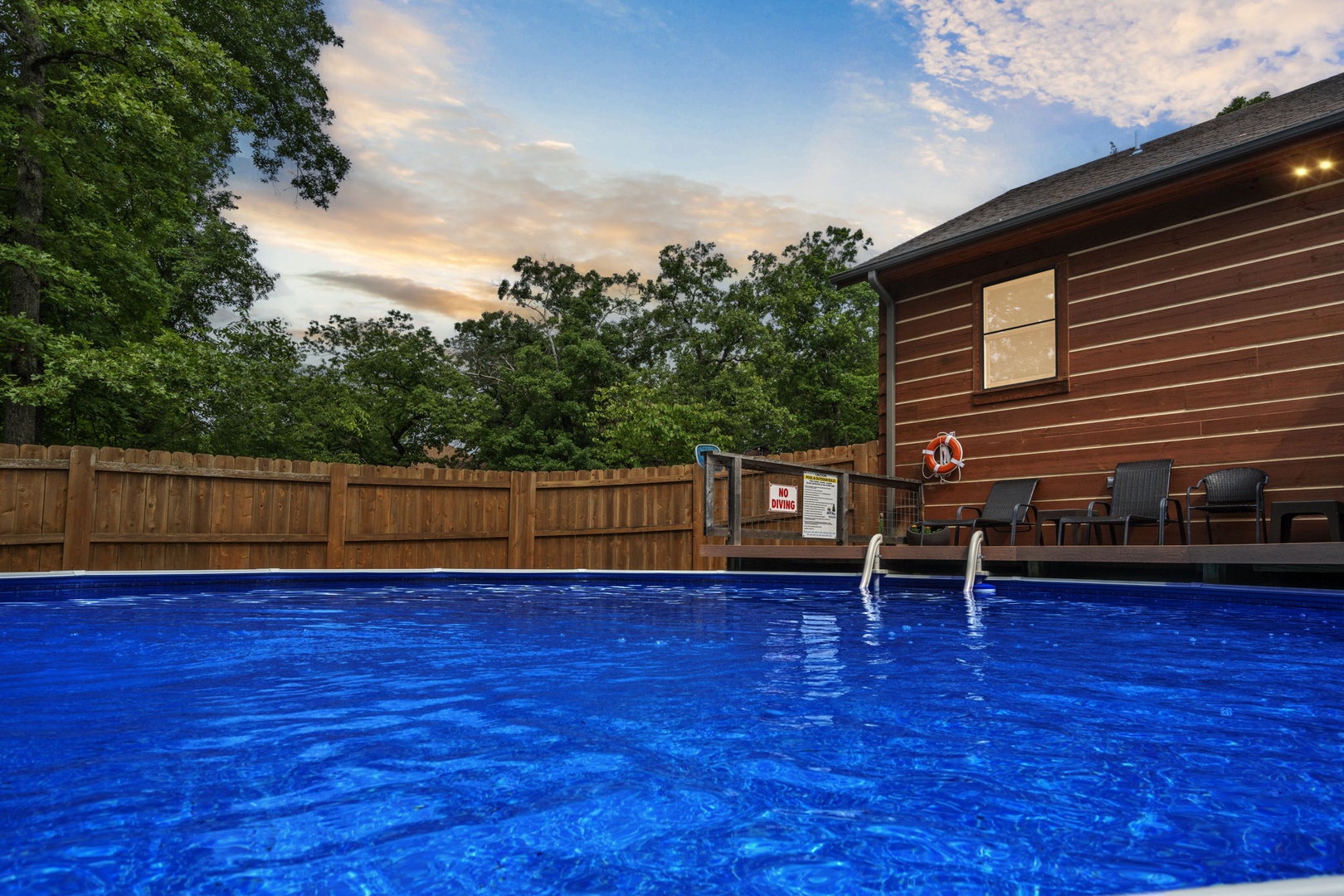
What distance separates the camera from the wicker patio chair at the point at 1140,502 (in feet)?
21.3

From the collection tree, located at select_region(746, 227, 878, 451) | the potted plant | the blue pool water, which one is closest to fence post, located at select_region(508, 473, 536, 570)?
the potted plant

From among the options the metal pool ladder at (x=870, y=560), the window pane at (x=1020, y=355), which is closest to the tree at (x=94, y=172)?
the metal pool ladder at (x=870, y=560)

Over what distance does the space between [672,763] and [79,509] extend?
888 cm

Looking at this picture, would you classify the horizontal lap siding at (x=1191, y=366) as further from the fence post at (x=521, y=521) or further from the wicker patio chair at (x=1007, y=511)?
the fence post at (x=521, y=521)

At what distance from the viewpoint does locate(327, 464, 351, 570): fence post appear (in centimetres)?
1025

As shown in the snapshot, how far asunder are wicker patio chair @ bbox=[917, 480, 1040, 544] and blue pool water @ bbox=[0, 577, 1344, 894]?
331 cm

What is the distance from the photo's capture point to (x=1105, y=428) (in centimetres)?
725

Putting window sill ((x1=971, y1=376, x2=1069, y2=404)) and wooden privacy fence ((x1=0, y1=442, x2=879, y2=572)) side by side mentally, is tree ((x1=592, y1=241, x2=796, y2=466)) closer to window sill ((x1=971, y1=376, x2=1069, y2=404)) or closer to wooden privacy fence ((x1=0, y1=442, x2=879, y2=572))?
wooden privacy fence ((x1=0, y1=442, x2=879, y2=572))

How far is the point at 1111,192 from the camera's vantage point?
671 cm

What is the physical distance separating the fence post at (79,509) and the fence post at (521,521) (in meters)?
4.88

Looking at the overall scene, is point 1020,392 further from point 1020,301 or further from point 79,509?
point 79,509

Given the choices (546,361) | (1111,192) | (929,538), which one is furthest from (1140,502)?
(546,361)

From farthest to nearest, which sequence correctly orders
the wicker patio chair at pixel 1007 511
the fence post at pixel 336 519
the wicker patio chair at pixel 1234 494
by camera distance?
the fence post at pixel 336 519 → the wicker patio chair at pixel 1007 511 → the wicker patio chair at pixel 1234 494

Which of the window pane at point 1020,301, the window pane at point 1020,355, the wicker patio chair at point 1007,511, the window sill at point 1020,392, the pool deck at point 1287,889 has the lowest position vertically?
the pool deck at point 1287,889
